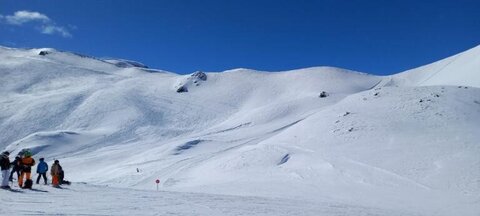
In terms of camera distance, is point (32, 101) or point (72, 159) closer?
point (72, 159)

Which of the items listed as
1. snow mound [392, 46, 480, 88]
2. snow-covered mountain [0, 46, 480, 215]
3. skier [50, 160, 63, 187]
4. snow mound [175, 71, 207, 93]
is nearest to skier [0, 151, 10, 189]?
skier [50, 160, 63, 187]

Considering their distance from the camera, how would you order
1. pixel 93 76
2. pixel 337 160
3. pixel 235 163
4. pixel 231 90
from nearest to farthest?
pixel 337 160, pixel 235 163, pixel 231 90, pixel 93 76

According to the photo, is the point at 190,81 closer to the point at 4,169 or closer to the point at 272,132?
the point at 272,132

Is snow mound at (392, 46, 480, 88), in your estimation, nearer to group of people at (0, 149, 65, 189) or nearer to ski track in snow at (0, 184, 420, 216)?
ski track in snow at (0, 184, 420, 216)

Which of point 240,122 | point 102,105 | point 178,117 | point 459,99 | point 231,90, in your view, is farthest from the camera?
point 231,90

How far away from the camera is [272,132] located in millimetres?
49625

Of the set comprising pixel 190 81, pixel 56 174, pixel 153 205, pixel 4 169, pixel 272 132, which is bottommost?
pixel 153 205

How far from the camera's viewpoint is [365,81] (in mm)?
86438

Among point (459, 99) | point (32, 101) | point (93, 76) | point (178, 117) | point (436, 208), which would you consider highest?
point (93, 76)

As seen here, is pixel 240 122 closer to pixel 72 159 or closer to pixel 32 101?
pixel 72 159

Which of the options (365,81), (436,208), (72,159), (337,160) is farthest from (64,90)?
(436,208)

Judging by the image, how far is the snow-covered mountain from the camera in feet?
88.5

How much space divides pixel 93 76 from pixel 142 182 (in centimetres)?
7384

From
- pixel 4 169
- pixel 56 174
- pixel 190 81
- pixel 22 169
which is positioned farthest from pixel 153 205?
pixel 190 81
